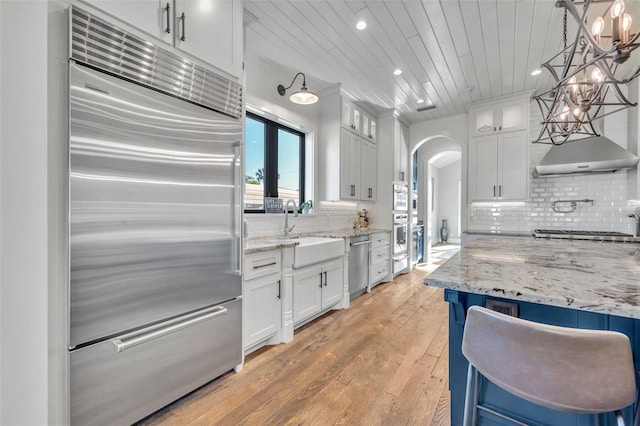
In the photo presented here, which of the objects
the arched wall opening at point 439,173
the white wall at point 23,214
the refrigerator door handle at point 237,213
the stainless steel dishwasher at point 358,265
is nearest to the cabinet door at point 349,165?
the stainless steel dishwasher at point 358,265

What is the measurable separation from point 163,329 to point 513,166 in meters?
4.72

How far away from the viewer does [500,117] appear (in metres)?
4.27

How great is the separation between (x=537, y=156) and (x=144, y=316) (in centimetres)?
512

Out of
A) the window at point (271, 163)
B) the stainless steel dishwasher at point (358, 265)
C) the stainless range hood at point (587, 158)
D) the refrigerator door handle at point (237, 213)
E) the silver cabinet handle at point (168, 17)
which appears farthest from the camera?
the stainless steel dishwasher at point (358, 265)

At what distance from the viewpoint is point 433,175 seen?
32.5 ft

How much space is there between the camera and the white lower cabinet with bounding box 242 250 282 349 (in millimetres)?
2164

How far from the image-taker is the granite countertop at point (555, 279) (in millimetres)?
865

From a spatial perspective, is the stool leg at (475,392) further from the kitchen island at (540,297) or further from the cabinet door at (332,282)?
the cabinet door at (332,282)

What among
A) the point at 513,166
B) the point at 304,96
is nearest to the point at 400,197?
the point at 513,166

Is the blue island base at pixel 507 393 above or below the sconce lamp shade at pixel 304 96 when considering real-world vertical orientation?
below

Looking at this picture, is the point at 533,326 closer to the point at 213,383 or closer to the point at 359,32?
the point at 213,383

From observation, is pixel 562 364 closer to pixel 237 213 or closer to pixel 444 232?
pixel 237 213

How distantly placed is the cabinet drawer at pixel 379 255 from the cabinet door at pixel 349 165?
85cm

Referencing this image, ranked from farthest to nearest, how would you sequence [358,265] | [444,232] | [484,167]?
1. [444,232]
2. [484,167]
3. [358,265]
